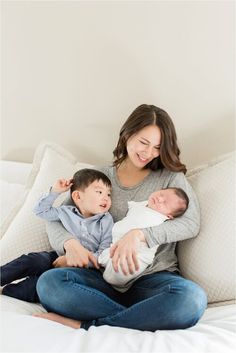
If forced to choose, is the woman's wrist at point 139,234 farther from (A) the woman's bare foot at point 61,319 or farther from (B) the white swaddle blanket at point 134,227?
(A) the woman's bare foot at point 61,319

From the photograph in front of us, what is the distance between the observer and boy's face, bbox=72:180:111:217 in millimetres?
1510

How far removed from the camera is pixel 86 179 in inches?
60.4

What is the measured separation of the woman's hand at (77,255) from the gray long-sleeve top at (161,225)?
0.04 meters

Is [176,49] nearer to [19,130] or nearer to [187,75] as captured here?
[187,75]

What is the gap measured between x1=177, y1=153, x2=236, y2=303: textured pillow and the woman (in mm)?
Answer: 45

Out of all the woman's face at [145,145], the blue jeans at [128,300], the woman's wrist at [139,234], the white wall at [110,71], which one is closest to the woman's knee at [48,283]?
the blue jeans at [128,300]

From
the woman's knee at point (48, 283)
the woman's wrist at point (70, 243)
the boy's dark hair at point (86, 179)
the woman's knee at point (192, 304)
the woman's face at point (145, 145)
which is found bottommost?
the woman's knee at point (192, 304)

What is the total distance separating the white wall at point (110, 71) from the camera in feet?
6.07

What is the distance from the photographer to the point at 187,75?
6.18 ft

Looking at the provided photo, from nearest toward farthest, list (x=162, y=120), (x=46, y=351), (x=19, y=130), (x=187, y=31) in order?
1. (x=46, y=351)
2. (x=162, y=120)
3. (x=187, y=31)
4. (x=19, y=130)

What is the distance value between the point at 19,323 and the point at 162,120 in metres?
0.80

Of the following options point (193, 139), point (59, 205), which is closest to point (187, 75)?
Answer: point (193, 139)

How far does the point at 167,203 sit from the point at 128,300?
12.6 inches

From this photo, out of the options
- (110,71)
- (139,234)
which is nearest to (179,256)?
(139,234)
